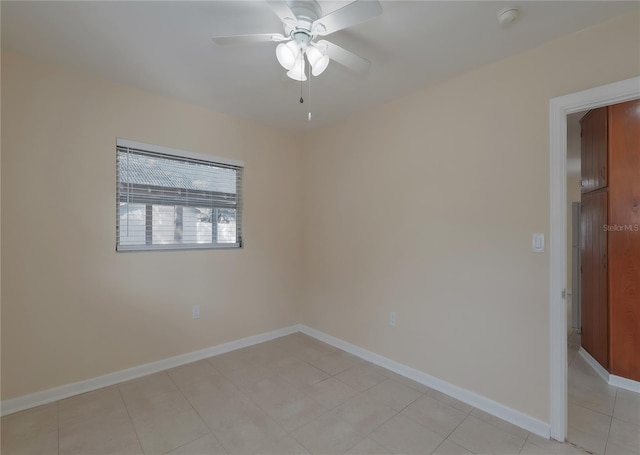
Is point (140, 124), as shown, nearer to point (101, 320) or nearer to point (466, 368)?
point (101, 320)

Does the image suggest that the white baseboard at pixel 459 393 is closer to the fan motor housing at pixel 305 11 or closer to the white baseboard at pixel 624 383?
the white baseboard at pixel 624 383

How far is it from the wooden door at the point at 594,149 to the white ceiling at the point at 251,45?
1.39m

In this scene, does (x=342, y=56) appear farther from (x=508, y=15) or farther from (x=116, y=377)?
(x=116, y=377)

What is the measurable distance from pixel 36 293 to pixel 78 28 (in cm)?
188

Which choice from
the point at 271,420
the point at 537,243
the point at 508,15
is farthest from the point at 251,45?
the point at 271,420

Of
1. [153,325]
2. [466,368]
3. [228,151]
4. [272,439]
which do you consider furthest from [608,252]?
[153,325]

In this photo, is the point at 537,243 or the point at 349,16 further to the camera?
the point at 537,243

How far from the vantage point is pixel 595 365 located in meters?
2.81

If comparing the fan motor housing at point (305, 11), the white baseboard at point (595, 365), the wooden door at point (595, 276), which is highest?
the fan motor housing at point (305, 11)

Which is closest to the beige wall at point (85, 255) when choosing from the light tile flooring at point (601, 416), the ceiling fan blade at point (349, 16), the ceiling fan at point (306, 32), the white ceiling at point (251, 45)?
the white ceiling at point (251, 45)

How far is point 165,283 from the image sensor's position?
2.80 metres

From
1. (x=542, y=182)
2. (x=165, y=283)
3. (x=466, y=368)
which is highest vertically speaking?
(x=542, y=182)

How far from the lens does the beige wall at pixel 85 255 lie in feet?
7.02

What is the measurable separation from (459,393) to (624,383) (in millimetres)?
1461
